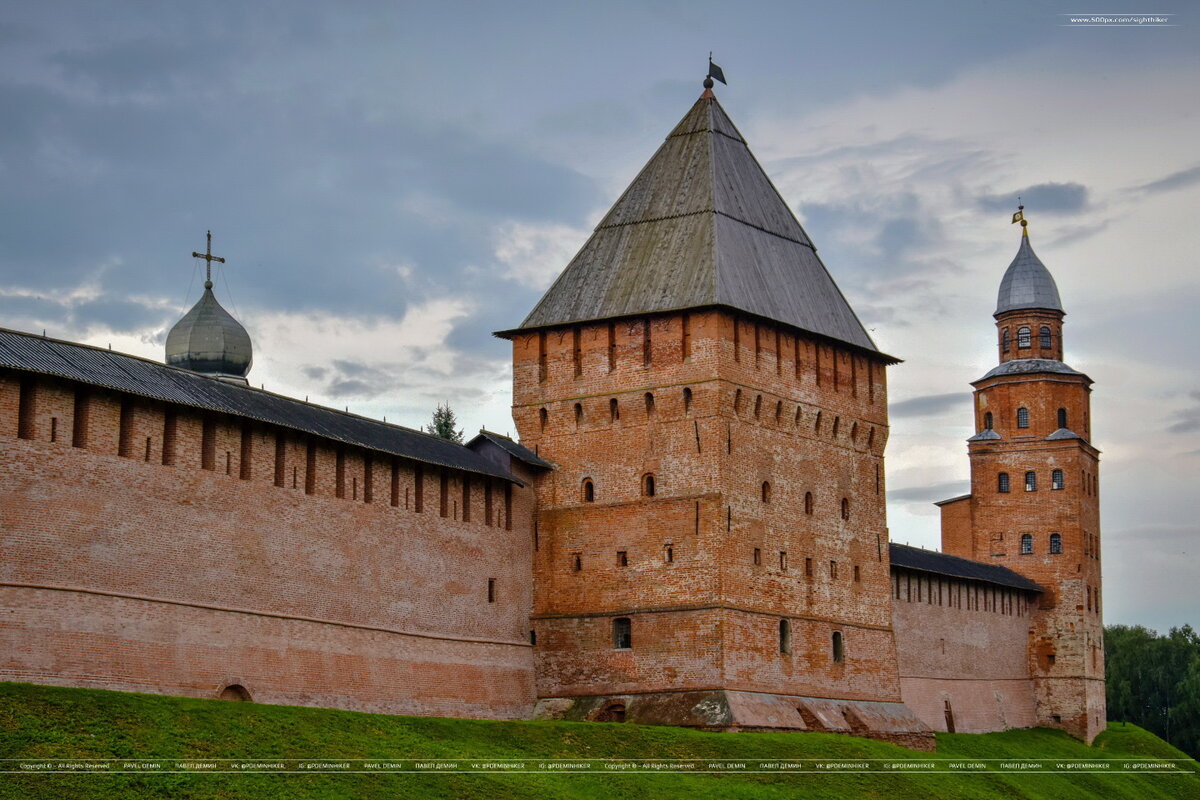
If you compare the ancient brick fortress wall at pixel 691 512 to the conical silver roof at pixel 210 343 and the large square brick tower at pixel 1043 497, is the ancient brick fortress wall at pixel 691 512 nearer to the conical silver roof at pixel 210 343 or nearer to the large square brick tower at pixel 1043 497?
the conical silver roof at pixel 210 343

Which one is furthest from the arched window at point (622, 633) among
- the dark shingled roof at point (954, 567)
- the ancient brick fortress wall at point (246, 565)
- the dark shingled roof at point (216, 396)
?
the dark shingled roof at point (954, 567)

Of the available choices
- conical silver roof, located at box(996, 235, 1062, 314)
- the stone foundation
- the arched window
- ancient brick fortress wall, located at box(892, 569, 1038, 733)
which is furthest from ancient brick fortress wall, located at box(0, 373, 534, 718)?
conical silver roof, located at box(996, 235, 1062, 314)

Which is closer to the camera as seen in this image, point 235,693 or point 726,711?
point 235,693

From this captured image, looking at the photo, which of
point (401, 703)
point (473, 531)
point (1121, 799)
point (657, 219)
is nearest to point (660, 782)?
point (401, 703)

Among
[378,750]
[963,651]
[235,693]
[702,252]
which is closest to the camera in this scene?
[378,750]

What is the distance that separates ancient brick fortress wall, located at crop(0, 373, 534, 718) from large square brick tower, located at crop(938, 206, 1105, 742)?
24.8 metres

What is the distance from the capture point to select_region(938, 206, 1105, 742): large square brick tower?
59562 mm

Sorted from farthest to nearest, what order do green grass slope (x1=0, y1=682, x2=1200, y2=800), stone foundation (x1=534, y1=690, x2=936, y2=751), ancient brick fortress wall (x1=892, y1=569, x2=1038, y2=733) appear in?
1. ancient brick fortress wall (x1=892, y1=569, x2=1038, y2=733)
2. stone foundation (x1=534, y1=690, x2=936, y2=751)
3. green grass slope (x1=0, y1=682, x2=1200, y2=800)

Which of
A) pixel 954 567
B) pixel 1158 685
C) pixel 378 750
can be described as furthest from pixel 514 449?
pixel 1158 685

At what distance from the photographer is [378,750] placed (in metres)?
30.0

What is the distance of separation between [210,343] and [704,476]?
14.1 m

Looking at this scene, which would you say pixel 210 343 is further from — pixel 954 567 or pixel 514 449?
pixel 954 567

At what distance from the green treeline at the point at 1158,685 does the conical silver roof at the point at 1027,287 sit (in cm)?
1819

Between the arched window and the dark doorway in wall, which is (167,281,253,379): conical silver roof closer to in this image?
the arched window
